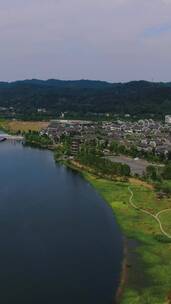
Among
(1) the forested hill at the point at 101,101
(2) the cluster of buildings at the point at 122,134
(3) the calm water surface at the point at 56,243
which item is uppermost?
(1) the forested hill at the point at 101,101

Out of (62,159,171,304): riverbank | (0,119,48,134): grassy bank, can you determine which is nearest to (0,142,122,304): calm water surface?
(62,159,171,304): riverbank

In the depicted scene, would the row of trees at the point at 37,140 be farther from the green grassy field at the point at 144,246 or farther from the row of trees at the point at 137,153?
the green grassy field at the point at 144,246

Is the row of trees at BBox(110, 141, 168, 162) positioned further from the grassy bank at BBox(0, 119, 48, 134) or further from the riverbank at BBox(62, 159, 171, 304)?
the grassy bank at BBox(0, 119, 48, 134)

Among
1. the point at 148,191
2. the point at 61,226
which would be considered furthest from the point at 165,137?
the point at 61,226

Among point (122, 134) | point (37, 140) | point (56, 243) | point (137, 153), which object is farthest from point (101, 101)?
point (56, 243)

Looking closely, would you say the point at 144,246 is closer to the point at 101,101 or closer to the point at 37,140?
the point at 37,140

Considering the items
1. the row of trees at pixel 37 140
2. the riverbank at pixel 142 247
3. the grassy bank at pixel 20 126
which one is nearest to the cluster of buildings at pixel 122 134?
the row of trees at pixel 37 140
